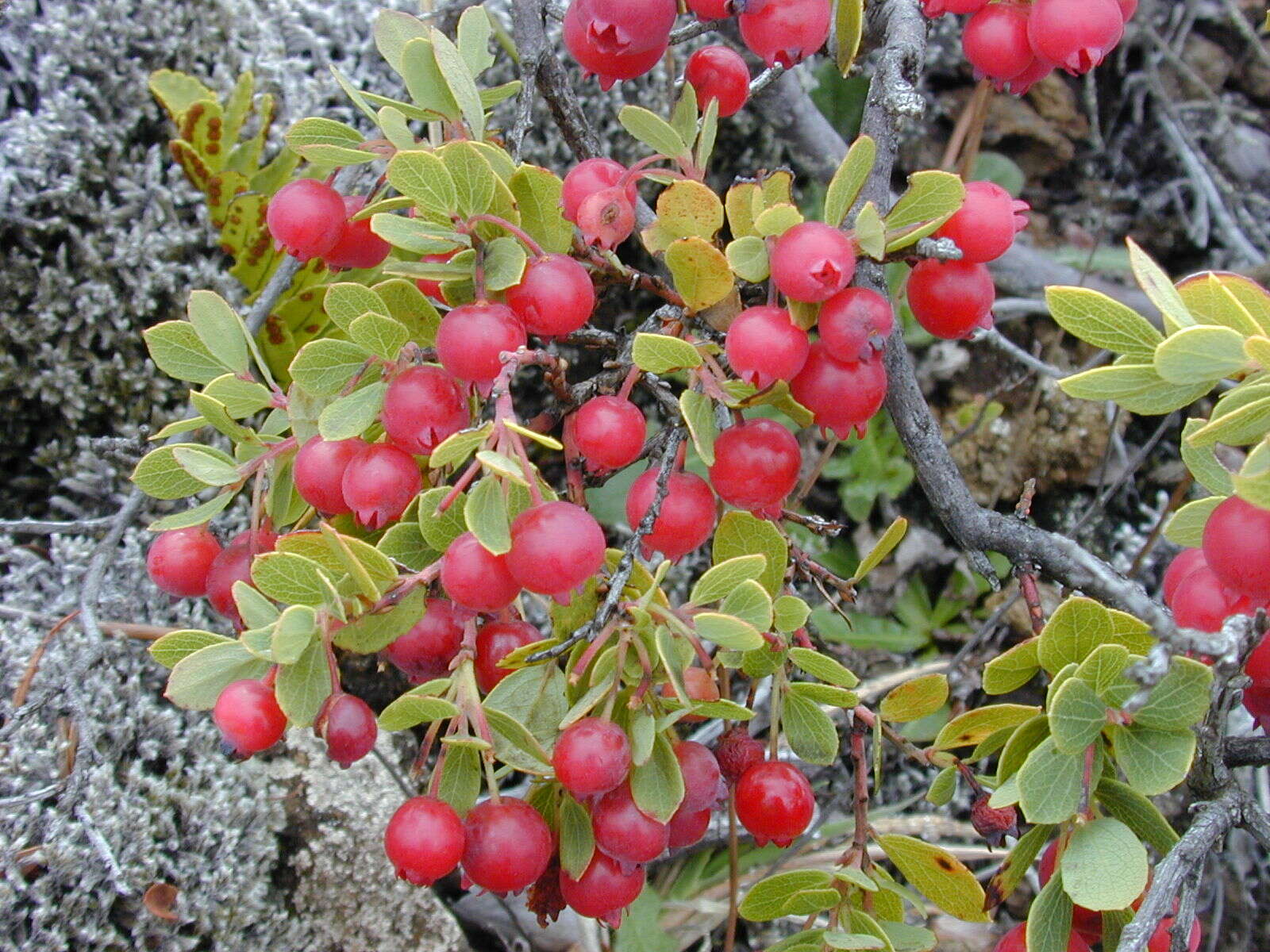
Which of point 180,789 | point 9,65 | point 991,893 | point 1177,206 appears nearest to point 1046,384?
point 1177,206

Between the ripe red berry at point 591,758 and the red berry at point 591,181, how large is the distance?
19.2 inches

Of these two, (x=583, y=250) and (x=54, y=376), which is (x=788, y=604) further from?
(x=54, y=376)

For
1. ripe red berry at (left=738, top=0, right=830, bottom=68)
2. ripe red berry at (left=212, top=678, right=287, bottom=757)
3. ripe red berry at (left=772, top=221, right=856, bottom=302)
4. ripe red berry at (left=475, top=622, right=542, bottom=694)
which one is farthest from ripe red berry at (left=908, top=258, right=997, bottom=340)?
ripe red berry at (left=212, top=678, right=287, bottom=757)

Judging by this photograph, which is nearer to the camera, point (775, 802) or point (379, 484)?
point (379, 484)

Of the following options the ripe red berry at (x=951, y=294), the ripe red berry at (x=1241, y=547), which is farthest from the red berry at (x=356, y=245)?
the ripe red berry at (x=1241, y=547)

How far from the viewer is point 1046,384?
7.51 ft

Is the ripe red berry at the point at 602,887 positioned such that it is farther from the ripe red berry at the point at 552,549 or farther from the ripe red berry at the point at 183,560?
the ripe red berry at the point at 183,560

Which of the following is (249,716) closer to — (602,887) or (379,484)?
(379,484)

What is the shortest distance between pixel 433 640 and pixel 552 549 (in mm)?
233

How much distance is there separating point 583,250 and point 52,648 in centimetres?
107

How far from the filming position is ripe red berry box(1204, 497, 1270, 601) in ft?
2.44

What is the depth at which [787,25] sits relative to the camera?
100cm

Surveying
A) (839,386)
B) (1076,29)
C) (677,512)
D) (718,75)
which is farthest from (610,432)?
(1076,29)

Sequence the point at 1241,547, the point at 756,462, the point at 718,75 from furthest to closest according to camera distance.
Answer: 1. the point at 718,75
2. the point at 756,462
3. the point at 1241,547
